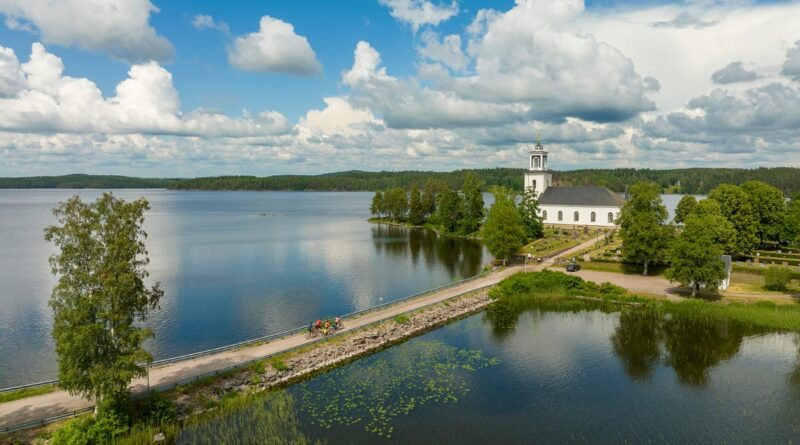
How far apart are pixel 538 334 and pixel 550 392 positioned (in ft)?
29.7

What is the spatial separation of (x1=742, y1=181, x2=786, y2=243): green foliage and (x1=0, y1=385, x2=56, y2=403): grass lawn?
6532 cm

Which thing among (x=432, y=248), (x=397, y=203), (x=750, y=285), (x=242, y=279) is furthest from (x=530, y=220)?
(x=242, y=279)

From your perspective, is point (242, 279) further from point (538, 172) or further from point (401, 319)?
point (538, 172)

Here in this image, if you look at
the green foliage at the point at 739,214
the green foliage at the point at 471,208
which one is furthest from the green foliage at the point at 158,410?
the green foliage at the point at 471,208

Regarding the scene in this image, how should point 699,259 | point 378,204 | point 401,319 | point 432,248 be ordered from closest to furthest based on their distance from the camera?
point 401,319
point 699,259
point 432,248
point 378,204

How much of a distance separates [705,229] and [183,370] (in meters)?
37.6

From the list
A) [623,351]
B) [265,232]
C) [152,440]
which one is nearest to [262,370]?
[152,440]

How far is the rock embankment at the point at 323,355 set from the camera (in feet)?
72.8

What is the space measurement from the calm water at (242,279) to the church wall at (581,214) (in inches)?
750

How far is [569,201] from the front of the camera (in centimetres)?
8375

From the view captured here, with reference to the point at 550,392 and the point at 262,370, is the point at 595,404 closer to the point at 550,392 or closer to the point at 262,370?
the point at 550,392

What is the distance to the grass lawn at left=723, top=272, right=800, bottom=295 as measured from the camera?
39728 mm

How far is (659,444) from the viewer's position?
19.5m

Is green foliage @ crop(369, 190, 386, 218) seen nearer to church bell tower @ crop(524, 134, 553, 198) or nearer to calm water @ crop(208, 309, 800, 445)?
church bell tower @ crop(524, 134, 553, 198)
